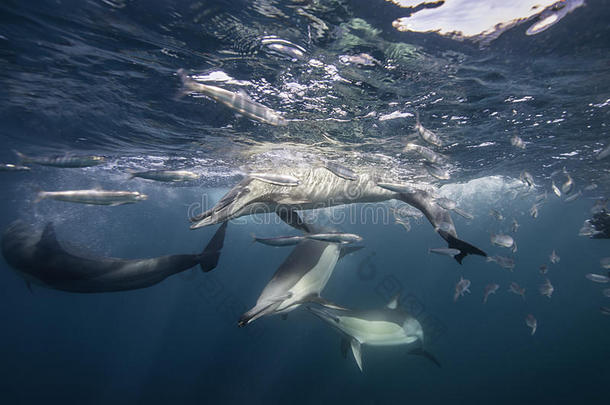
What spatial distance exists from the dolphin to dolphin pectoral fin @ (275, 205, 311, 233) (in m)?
1.76

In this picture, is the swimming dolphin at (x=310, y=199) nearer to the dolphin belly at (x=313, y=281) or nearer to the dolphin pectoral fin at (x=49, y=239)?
the dolphin belly at (x=313, y=281)

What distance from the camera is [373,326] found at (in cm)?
703

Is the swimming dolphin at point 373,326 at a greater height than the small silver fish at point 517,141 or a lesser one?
lesser

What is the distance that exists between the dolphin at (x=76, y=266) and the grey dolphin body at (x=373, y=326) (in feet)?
10.7

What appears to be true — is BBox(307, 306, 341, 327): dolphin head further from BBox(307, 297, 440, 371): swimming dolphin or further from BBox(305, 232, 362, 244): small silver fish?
BBox(305, 232, 362, 244): small silver fish

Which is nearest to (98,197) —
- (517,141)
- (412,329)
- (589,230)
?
(412,329)

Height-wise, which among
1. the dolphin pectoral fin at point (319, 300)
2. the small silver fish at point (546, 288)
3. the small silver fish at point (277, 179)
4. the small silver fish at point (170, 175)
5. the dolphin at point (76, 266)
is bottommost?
the small silver fish at point (546, 288)

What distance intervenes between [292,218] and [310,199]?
95 centimetres

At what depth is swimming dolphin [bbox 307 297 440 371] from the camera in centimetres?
621

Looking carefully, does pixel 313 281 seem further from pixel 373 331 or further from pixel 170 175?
pixel 373 331

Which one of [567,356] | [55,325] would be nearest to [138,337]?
[55,325]

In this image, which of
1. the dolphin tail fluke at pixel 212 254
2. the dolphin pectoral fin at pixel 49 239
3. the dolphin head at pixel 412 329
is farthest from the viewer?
the dolphin head at pixel 412 329

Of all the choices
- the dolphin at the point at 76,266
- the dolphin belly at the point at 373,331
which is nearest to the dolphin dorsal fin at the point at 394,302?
the dolphin belly at the point at 373,331

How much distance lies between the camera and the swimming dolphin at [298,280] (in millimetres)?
3439
